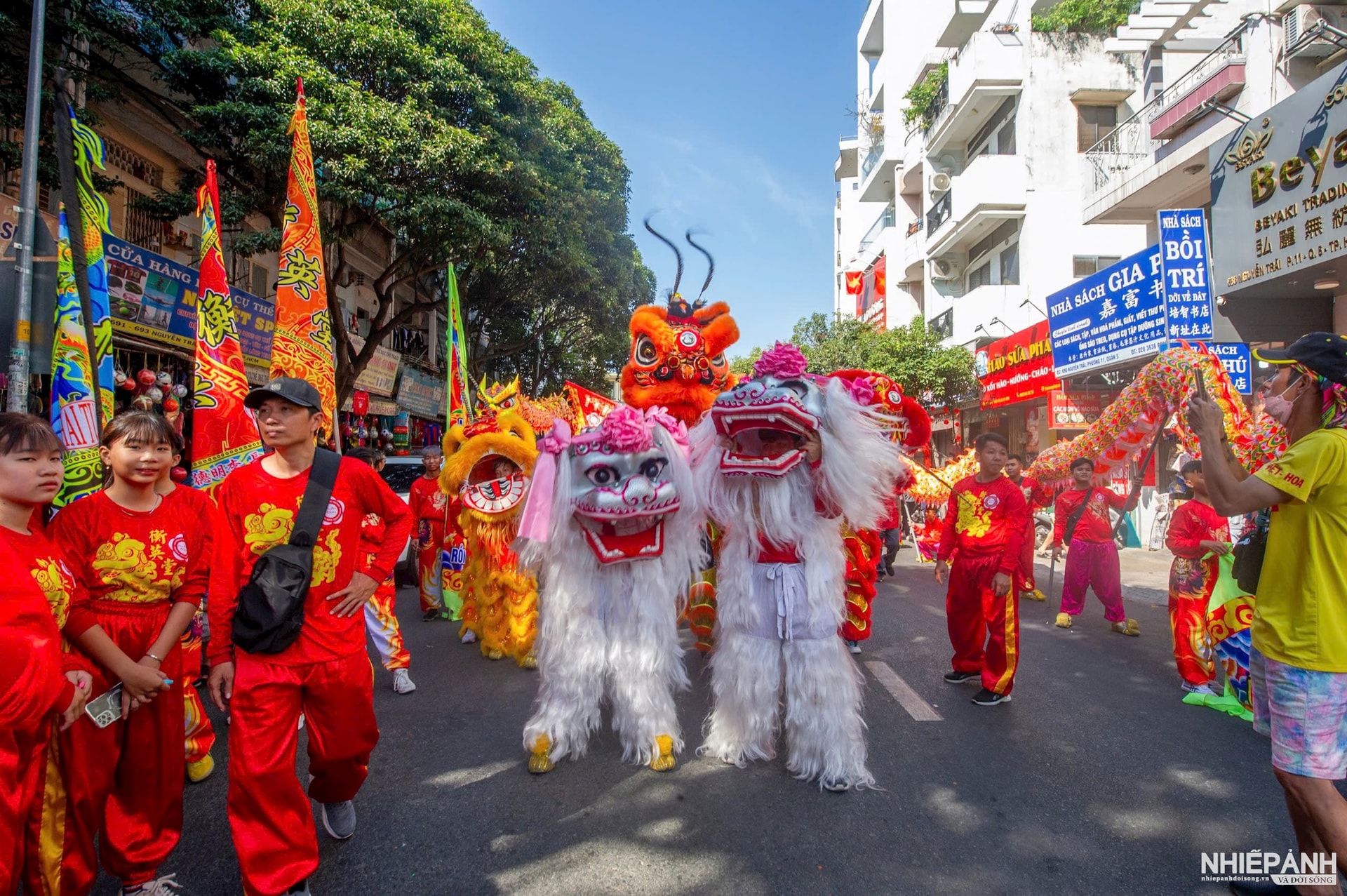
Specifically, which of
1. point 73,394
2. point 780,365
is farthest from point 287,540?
point 780,365

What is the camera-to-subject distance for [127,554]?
256cm

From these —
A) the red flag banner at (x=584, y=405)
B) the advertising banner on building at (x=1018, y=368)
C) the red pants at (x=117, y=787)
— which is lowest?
the red pants at (x=117, y=787)

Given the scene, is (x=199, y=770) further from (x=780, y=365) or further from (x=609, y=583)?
(x=780, y=365)

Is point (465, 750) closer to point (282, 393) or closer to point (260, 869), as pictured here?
point (260, 869)

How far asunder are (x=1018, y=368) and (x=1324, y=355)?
1434cm

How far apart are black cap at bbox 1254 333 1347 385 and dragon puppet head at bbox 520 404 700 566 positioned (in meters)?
2.53

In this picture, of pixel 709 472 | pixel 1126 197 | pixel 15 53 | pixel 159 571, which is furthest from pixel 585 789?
pixel 1126 197

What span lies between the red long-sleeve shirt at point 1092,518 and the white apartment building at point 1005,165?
9.30 metres

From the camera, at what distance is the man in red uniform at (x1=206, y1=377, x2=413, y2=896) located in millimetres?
2273

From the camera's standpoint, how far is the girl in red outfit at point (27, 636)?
73.4 inches

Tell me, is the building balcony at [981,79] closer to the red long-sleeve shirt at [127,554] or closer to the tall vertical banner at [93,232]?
the tall vertical banner at [93,232]

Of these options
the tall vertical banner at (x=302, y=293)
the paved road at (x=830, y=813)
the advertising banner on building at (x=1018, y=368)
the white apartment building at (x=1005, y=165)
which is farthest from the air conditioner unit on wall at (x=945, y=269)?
the tall vertical banner at (x=302, y=293)

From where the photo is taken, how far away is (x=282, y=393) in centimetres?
242

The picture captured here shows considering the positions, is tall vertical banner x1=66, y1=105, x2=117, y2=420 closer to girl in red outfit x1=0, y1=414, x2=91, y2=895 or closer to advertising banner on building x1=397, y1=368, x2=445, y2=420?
girl in red outfit x1=0, y1=414, x2=91, y2=895
